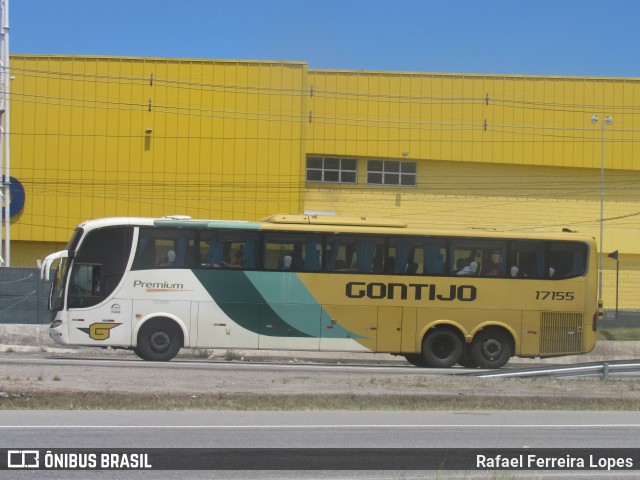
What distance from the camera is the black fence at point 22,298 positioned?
28.5m

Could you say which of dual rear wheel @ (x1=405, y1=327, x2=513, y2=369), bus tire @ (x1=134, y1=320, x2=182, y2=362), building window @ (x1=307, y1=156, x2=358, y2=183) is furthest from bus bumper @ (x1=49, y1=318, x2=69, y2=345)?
building window @ (x1=307, y1=156, x2=358, y2=183)

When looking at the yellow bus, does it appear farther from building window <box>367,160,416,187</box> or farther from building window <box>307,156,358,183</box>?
building window <box>367,160,416,187</box>

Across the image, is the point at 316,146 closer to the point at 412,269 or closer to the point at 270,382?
the point at 412,269

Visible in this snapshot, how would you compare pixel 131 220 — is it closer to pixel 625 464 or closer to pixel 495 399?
pixel 495 399

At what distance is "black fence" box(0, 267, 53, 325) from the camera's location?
28547mm

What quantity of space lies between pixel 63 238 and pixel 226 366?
73.1ft

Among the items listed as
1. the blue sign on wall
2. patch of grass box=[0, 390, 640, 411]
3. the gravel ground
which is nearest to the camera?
patch of grass box=[0, 390, 640, 411]

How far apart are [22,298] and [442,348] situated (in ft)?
49.8

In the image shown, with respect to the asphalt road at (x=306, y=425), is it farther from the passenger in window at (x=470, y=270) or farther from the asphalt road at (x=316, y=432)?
the passenger in window at (x=470, y=270)

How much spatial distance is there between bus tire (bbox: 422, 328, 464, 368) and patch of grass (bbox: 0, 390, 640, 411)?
21.5ft

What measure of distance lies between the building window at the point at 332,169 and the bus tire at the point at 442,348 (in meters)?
21.9

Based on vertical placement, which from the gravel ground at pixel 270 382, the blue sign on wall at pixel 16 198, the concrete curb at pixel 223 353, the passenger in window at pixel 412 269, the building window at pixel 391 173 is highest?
the building window at pixel 391 173

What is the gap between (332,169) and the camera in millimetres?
42125

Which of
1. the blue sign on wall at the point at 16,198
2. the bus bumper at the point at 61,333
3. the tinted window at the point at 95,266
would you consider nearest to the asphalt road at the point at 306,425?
the bus bumper at the point at 61,333
